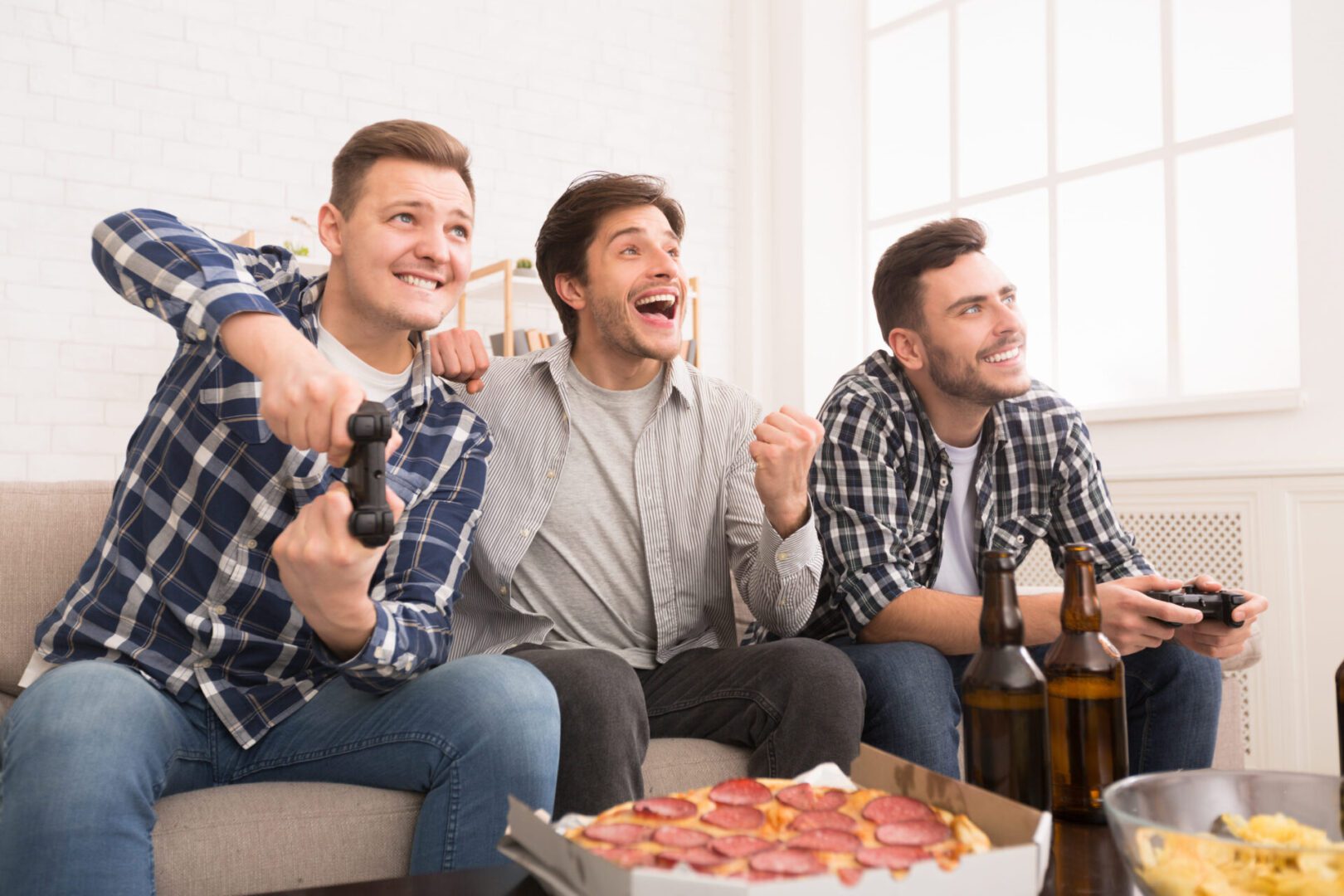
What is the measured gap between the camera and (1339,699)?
106cm

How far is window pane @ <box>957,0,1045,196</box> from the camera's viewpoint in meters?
4.73

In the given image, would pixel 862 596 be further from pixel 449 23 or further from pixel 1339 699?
pixel 449 23

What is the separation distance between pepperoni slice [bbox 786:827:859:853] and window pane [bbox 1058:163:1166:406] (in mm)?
3859

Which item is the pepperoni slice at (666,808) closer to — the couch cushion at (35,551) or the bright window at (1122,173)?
the couch cushion at (35,551)

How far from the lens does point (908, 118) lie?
5383mm

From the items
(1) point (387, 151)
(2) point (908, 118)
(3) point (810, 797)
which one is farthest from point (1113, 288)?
(3) point (810, 797)

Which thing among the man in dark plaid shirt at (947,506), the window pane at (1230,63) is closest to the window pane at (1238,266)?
the window pane at (1230,63)

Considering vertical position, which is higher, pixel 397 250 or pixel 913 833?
pixel 397 250

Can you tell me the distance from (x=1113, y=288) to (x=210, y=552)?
3.77 metres

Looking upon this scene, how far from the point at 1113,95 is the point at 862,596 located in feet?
10.8

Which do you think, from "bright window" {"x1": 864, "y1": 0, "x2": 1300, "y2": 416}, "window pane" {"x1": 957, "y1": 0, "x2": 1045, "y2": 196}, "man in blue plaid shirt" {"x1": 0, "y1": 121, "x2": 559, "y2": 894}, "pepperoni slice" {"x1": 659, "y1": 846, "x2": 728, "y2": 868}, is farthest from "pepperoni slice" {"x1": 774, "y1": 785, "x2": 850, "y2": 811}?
"window pane" {"x1": 957, "y1": 0, "x2": 1045, "y2": 196}

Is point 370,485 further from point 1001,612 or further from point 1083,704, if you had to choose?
point 1083,704

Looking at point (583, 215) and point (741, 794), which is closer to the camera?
point (741, 794)

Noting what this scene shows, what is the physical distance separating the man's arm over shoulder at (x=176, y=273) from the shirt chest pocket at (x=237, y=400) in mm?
57
